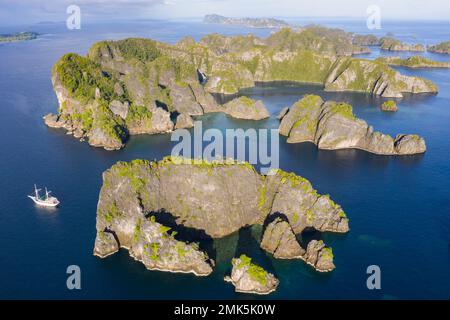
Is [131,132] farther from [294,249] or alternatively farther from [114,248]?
[294,249]

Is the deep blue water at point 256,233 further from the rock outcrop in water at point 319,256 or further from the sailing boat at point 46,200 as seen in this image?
the sailing boat at point 46,200

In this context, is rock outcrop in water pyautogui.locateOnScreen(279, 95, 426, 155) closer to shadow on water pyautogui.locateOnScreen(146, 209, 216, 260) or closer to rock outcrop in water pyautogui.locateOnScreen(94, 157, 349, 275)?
rock outcrop in water pyautogui.locateOnScreen(94, 157, 349, 275)

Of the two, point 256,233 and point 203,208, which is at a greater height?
point 203,208

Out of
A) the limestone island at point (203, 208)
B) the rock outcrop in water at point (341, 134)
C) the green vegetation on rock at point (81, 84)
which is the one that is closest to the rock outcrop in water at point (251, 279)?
the limestone island at point (203, 208)

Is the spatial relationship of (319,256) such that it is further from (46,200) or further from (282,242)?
(46,200)

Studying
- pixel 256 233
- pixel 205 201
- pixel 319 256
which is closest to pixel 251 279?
pixel 319 256
